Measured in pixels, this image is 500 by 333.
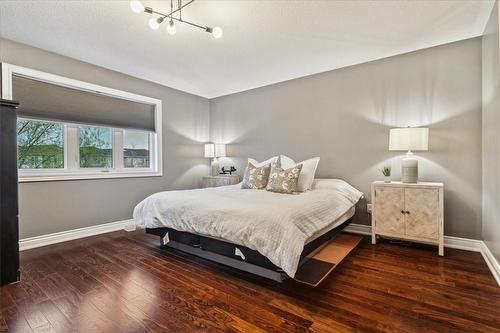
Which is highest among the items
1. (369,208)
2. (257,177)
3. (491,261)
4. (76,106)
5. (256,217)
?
(76,106)

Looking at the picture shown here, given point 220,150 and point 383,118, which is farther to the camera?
point 220,150

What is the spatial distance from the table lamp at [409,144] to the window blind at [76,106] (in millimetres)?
3762

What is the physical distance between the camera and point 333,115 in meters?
3.81

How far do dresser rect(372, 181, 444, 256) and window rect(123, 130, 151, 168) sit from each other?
3.66 m

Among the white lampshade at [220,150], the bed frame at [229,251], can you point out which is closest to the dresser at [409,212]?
the bed frame at [229,251]

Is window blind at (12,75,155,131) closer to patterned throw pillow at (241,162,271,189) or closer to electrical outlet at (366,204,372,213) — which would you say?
patterned throw pillow at (241,162,271,189)

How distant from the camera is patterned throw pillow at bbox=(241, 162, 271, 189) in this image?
3.42 meters

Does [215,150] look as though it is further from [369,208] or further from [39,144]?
[369,208]

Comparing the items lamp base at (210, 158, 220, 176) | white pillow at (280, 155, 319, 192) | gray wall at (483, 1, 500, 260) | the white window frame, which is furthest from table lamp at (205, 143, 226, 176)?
gray wall at (483, 1, 500, 260)

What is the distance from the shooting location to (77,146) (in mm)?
3514

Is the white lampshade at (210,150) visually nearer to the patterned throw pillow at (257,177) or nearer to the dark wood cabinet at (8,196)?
the patterned throw pillow at (257,177)

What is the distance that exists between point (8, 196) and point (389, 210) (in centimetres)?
386

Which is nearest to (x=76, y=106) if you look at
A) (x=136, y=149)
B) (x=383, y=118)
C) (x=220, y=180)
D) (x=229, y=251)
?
(x=136, y=149)

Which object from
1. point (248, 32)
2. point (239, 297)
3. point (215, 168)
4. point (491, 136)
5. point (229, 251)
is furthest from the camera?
point (215, 168)
